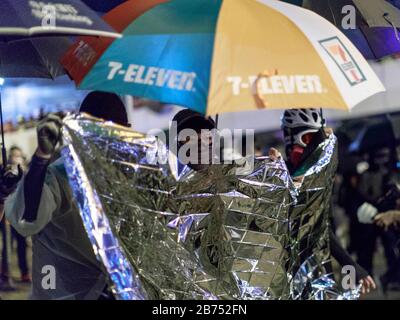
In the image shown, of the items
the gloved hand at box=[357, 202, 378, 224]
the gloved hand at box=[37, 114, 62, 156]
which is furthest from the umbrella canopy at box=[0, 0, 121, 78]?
the gloved hand at box=[357, 202, 378, 224]

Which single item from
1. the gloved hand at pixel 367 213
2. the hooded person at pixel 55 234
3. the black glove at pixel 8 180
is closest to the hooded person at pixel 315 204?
the hooded person at pixel 55 234

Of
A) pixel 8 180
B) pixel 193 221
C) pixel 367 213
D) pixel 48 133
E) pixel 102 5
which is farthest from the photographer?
pixel 367 213

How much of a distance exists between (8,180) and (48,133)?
1.07 metres

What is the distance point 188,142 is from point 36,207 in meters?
0.83

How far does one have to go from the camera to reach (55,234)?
163 inches

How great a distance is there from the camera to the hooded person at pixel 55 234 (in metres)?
3.93

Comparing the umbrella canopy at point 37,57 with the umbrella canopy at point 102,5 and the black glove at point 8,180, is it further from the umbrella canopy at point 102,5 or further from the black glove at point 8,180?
the umbrella canopy at point 102,5

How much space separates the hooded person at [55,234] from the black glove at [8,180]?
0.49 m

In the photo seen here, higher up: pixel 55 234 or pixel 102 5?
pixel 102 5

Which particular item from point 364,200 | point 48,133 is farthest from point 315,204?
point 364,200

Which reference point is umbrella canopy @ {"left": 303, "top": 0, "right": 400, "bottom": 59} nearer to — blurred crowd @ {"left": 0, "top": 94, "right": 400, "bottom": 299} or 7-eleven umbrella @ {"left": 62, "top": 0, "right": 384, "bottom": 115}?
7-eleven umbrella @ {"left": 62, "top": 0, "right": 384, "bottom": 115}

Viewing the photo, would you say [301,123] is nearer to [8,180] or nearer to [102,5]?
[8,180]

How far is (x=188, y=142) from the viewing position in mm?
4352

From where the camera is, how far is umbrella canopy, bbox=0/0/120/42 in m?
3.84
